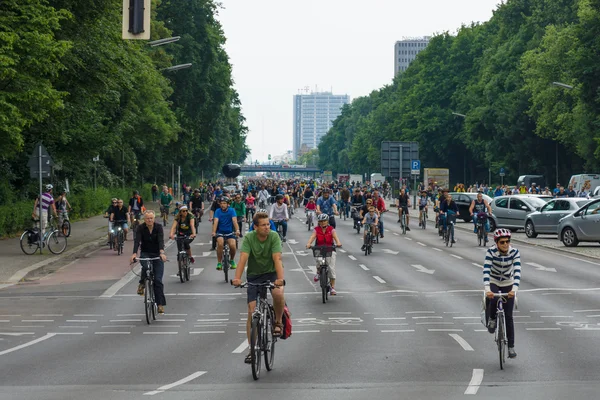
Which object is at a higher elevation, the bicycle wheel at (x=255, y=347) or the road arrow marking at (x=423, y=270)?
the bicycle wheel at (x=255, y=347)

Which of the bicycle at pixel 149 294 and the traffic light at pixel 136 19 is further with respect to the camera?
the bicycle at pixel 149 294

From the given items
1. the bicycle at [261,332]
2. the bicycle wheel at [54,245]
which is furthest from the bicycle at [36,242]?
the bicycle at [261,332]

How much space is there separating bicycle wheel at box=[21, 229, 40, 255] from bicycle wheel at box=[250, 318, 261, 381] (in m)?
19.7

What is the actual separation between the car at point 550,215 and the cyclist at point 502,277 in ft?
90.5

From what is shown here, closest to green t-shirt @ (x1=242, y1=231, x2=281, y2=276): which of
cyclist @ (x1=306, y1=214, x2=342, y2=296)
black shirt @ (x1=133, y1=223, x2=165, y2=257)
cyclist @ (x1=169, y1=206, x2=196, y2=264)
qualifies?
black shirt @ (x1=133, y1=223, x2=165, y2=257)

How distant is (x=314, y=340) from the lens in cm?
1373

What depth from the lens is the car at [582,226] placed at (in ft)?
108

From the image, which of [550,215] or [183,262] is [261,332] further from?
[550,215]

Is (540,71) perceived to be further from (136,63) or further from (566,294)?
(566,294)

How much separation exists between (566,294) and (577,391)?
10.5m

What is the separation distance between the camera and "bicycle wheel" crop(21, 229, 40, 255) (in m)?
29.2

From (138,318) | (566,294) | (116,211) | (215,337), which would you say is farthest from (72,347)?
(116,211)

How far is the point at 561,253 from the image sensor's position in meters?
31.6

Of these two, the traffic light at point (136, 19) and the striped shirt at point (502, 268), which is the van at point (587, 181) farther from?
the traffic light at point (136, 19)
